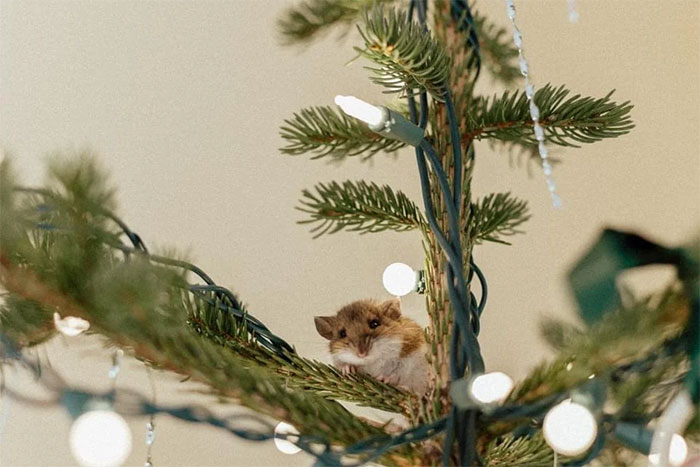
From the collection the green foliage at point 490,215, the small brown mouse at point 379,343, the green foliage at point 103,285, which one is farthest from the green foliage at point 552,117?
the green foliage at point 103,285

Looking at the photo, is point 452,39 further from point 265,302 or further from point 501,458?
point 265,302

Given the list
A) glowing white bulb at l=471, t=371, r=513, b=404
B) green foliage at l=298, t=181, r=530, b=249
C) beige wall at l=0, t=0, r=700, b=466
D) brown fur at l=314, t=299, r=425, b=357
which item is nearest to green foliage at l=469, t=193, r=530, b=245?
green foliage at l=298, t=181, r=530, b=249

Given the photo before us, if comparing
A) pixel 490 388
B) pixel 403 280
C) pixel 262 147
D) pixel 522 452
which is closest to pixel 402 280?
pixel 403 280

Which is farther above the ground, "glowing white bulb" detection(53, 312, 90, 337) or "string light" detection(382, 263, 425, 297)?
"string light" detection(382, 263, 425, 297)

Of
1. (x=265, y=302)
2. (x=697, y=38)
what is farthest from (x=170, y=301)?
(x=697, y=38)

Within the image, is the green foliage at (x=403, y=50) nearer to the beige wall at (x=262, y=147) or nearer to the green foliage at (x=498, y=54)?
the green foliage at (x=498, y=54)

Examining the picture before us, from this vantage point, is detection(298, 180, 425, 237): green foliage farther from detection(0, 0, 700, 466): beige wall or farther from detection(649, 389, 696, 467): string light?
detection(0, 0, 700, 466): beige wall
